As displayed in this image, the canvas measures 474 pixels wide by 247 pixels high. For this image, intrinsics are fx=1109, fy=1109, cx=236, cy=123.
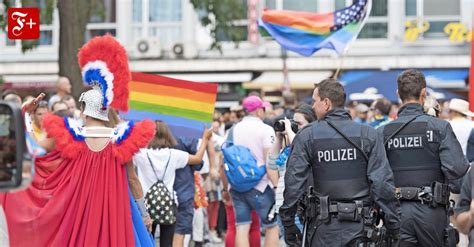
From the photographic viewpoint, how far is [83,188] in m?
8.43

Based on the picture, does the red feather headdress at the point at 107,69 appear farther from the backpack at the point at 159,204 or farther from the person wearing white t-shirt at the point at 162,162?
the backpack at the point at 159,204

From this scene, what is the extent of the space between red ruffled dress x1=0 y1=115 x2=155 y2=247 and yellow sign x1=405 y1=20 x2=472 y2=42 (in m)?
24.9

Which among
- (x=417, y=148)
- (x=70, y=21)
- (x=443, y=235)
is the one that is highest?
(x=70, y=21)

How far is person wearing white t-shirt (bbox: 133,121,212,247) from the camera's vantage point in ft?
35.7

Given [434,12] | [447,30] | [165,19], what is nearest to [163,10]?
[165,19]

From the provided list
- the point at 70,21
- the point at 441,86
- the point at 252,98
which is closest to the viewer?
the point at 252,98

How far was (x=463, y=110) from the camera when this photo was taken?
1112 centimetres

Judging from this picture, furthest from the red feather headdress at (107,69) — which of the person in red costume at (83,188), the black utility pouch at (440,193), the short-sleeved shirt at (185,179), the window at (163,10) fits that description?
the window at (163,10)

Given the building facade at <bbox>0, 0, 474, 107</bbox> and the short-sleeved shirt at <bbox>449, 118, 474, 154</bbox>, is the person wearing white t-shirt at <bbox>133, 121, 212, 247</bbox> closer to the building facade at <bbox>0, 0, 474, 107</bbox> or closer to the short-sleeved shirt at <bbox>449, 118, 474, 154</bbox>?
the short-sleeved shirt at <bbox>449, 118, 474, 154</bbox>

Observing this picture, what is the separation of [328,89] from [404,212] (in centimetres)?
123

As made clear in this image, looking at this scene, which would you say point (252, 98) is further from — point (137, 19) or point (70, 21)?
point (137, 19)

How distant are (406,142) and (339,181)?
40.5 inches

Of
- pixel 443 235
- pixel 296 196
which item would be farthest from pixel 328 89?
pixel 443 235

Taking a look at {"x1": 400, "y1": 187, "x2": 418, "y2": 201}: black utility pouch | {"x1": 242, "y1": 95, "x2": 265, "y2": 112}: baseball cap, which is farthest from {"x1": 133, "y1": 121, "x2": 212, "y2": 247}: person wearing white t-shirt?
{"x1": 400, "y1": 187, "x2": 418, "y2": 201}: black utility pouch
